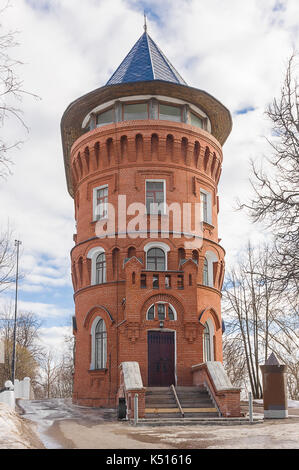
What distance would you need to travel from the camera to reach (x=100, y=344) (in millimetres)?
23375

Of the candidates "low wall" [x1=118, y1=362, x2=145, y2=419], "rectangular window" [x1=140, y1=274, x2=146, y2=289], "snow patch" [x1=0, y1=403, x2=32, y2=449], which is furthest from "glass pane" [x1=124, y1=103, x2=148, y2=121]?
"snow patch" [x1=0, y1=403, x2=32, y2=449]

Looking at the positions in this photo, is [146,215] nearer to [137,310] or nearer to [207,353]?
[137,310]

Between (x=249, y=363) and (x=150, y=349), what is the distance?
1602cm

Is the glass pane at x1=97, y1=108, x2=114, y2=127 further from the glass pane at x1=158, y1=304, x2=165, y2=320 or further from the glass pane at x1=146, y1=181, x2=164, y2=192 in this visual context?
the glass pane at x1=158, y1=304, x2=165, y2=320

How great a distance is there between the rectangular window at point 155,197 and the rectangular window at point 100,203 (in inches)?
79.3

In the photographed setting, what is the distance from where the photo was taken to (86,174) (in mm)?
25922

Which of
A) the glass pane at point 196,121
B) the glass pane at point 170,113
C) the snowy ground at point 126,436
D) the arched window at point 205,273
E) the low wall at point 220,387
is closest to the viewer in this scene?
the snowy ground at point 126,436

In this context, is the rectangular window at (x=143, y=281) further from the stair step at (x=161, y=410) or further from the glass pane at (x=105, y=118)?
the glass pane at (x=105, y=118)

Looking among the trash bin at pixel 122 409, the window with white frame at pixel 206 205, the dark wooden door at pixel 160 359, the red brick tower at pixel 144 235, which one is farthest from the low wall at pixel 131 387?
the window with white frame at pixel 206 205

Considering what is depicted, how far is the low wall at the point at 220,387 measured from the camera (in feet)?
58.2

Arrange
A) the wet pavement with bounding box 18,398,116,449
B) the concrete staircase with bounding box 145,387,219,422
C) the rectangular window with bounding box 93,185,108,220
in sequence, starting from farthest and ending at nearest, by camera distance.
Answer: the rectangular window with bounding box 93,185,108,220, the concrete staircase with bounding box 145,387,219,422, the wet pavement with bounding box 18,398,116,449

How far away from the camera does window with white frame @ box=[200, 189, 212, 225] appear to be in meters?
25.4

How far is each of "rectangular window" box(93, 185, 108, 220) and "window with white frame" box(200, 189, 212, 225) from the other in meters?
4.50
